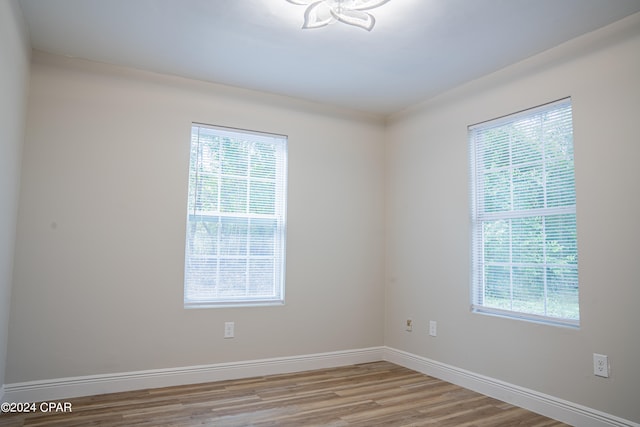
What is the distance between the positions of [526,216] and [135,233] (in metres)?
2.91

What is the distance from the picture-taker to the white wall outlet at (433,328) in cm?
393

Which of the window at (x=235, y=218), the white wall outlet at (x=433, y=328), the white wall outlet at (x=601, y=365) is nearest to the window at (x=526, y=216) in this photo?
the white wall outlet at (x=601, y=365)

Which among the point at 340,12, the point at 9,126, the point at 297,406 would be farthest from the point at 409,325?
the point at 9,126

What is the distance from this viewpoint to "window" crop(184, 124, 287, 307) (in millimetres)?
3742

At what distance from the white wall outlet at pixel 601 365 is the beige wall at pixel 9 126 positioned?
11.9 feet

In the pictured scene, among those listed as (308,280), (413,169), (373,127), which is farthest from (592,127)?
(308,280)

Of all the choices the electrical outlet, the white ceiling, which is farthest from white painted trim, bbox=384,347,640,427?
the white ceiling

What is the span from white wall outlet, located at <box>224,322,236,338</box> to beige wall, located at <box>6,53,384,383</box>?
5cm

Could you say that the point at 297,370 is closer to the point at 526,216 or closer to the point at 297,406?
the point at 297,406

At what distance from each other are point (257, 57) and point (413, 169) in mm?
1820

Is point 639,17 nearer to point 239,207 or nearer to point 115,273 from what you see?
point 239,207

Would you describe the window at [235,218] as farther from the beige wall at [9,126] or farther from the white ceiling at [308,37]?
the beige wall at [9,126]

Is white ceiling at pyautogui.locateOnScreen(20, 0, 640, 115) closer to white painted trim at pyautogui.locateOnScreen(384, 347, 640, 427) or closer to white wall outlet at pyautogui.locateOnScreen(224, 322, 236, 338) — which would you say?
white wall outlet at pyautogui.locateOnScreen(224, 322, 236, 338)

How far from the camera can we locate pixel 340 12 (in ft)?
8.36
